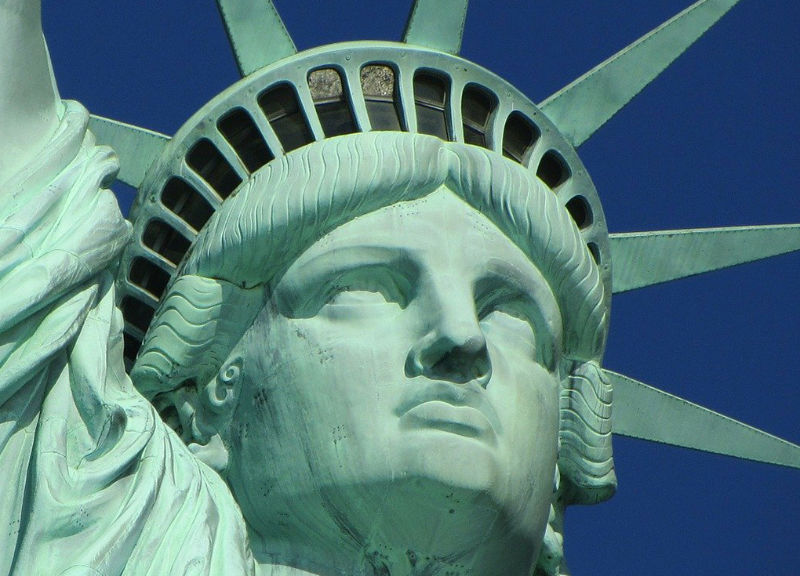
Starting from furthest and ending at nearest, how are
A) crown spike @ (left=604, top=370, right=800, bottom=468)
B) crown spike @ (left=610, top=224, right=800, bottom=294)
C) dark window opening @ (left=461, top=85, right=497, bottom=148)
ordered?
1. crown spike @ (left=610, top=224, right=800, bottom=294)
2. crown spike @ (left=604, top=370, right=800, bottom=468)
3. dark window opening @ (left=461, top=85, right=497, bottom=148)

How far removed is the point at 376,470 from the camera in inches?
423

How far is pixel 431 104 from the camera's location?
1216cm

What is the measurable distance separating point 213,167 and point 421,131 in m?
0.85

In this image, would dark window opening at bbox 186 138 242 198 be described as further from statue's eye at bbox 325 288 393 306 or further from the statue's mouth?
the statue's mouth

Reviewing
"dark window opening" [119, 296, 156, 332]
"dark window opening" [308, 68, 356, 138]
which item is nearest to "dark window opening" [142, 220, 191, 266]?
"dark window opening" [119, 296, 156, 332]

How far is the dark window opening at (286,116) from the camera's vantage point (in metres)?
12.0

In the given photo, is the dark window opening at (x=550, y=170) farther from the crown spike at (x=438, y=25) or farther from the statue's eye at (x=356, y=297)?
the statue's eye at (x=356, y=297)

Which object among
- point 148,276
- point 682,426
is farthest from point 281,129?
point 682,426

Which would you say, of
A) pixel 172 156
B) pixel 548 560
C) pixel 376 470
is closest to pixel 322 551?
pixel 376 470

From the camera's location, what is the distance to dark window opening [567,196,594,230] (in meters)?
12.4

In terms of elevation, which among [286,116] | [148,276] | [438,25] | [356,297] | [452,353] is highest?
[438,25]

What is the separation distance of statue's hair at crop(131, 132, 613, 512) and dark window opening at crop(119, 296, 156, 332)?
523 mm

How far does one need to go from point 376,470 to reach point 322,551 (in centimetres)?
41

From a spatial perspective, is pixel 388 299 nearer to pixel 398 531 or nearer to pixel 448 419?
pixel 448 419
